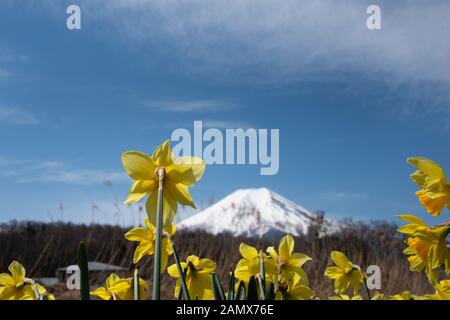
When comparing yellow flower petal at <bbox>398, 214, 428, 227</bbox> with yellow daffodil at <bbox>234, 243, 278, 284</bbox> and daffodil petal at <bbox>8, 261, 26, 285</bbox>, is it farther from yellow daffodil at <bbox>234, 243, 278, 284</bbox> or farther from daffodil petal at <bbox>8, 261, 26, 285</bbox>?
daffodil petal at <bbox>8, 261, 26, 285</bbox>

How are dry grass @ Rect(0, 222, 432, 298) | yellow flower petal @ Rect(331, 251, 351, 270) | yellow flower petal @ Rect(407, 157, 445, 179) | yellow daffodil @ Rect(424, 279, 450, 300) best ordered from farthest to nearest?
dry grass @ Rect(0, 222, 432, 298)
yellow flower petal @ Rect(331, 251, 351, 270)
yellow daffodil @ Rect(424, 279, 450, 300)
yellow flower petal @ Rect(407, 157, 445, 179)

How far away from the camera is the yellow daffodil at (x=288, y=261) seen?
1.57 meters

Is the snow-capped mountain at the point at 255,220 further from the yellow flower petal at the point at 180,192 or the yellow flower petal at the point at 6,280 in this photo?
the yellow flower petal at the point at 180,192

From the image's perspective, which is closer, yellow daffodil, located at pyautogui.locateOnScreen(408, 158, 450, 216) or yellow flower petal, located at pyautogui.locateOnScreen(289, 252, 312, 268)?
yellow daffodil, located at pyautogui.locateOnScreen(408, 158, 450, 216)

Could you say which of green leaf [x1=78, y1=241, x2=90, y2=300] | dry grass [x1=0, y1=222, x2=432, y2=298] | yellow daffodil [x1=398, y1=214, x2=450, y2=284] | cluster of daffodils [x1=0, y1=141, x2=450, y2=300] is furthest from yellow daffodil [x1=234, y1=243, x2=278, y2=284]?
dry grass [x1=0, y1=222, x2=432, y2=298]

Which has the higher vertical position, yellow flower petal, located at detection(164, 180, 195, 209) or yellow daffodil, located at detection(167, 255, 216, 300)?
yellow flower petal, located at detection(164, 180, 195, 209)

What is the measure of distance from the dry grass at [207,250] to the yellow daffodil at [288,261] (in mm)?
4886

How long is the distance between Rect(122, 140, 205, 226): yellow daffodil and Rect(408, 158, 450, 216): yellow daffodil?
502 mm

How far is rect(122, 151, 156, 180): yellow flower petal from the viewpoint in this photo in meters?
1.09

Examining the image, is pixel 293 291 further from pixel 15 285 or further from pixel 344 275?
pixel 15 285

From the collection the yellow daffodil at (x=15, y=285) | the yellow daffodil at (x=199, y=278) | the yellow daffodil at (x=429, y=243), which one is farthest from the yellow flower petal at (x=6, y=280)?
the yellow daffodil at (x=429, y=243)

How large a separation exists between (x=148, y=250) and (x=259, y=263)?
1.03 ft
